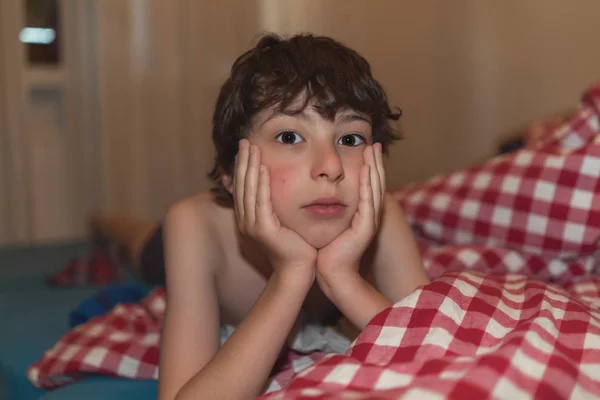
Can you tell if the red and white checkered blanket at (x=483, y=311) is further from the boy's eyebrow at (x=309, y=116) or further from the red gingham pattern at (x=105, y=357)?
the boy's eyebrow at (x=309, y=116)

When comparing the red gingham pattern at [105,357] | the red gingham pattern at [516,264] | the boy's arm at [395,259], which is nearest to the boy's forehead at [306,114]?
the boy's arm at [395,259]

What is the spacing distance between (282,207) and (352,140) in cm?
13

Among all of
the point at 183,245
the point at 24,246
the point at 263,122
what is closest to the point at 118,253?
the point at 24,246

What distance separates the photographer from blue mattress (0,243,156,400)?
3.43 feet

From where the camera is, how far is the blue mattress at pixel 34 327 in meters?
1.04

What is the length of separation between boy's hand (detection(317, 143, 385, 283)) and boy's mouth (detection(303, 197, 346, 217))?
3 cm

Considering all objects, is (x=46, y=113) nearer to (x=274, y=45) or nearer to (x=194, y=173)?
(x=194, y=173)

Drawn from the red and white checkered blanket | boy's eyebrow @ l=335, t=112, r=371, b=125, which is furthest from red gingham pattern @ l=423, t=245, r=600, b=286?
boy's eyebrow @ l=335, t=112, r=371, b=125

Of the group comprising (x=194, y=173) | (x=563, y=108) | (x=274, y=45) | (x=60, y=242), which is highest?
(x=274, y=45)

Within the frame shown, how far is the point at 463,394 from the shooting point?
608mm

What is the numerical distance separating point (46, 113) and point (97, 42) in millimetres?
315

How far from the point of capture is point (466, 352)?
71 centimetres

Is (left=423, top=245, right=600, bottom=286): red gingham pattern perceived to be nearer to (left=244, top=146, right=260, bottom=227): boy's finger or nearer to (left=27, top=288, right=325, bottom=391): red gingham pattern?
(left=27, top=288, right=325, bottom=391): red gingham pattern

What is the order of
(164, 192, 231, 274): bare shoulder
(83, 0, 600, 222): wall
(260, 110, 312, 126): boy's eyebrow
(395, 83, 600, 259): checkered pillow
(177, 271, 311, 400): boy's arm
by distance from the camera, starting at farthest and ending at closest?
(83, 0, 600, 222): wall, (395, 83, 600, 259): checkered pillow, (164, 192, 231, 274): bare shoulder, (260, 110, 312, 126): boy's eyebrow, (177, 271, 311, 400): boy's arm
